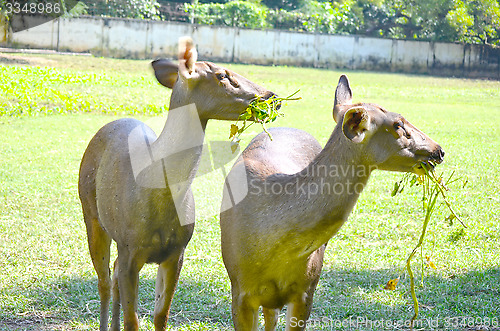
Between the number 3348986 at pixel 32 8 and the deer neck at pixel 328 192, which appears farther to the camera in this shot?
the number 3348986 at pixel 32 8

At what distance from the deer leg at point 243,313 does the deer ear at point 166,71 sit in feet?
4.96

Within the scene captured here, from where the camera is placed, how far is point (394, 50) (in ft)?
100

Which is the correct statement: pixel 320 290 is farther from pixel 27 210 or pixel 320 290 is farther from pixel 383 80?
pixel 383 80

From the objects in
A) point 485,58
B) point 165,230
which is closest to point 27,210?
point 165,230

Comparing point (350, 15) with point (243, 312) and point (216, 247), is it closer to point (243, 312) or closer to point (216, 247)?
point (216, 247)

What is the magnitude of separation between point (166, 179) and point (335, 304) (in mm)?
2161

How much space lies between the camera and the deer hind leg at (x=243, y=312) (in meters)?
3.88

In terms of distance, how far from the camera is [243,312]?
3.88m

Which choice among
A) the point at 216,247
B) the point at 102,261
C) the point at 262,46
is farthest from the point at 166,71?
the point at 262,46

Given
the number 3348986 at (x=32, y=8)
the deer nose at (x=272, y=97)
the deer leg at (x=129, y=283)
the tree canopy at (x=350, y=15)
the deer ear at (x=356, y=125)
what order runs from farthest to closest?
the tree canopy at (x=350, y=15), the number 3348986 at (x=32, y=8), the deer leg at (x=129, y=283), the deer nose at (x=272, y=97), the deer ear at (x=356, y=125)

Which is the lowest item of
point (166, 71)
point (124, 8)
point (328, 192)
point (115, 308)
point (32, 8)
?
point (115, 308)

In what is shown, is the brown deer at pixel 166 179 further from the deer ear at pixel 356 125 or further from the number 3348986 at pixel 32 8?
the number 3348986 at pixel 32 8

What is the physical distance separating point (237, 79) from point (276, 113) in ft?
1.14

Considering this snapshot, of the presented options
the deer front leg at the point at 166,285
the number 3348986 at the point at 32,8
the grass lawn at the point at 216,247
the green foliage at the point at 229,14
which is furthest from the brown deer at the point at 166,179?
the green foliage at the point at 229,14
